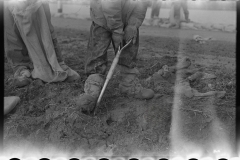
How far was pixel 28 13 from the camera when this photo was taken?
221 centimetres

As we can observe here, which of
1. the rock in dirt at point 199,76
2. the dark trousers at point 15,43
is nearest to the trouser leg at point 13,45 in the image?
the dark trousers at point 15,43

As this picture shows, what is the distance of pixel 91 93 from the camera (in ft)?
6.91

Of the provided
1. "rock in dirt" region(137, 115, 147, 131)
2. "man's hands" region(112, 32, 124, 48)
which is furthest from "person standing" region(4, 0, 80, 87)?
"rock in dirt" region(137, 115, 147, 131)

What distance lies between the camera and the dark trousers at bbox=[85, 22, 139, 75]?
7.38 feet

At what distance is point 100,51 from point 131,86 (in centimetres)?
43

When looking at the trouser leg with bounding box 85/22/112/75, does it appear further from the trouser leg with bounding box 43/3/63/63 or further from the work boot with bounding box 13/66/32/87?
the work boot with bounding box 13/66/32/87

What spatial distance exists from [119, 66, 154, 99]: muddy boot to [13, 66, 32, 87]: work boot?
92 cm

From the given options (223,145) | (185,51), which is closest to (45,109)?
(223,145)

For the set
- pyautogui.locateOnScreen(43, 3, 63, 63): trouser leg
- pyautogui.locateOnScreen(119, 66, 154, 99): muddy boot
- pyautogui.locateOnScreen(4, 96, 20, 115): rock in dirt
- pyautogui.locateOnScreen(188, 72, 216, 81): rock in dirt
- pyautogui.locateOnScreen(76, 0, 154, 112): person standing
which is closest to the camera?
pyautogui.locateOnScreen(4, 96, 20, 115): rock in dirt

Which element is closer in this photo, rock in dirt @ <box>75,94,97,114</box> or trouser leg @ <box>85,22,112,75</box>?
rock in dirt @ <box>75,94,97,114</box>

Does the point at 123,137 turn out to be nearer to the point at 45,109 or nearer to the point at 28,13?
the point at 45,109

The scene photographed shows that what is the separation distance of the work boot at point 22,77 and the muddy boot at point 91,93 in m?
→ 0.68

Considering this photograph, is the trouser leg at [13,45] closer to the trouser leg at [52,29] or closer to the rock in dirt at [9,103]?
the trouser leg at [52,29]

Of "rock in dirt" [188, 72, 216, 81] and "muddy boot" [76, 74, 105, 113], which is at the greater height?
"muddy boot" [76, 74, 105, 113]
